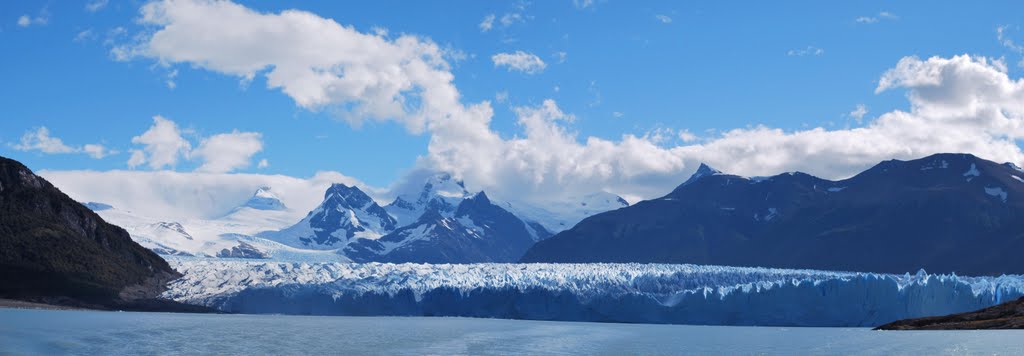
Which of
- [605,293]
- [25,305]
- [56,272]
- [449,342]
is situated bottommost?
[449,342]

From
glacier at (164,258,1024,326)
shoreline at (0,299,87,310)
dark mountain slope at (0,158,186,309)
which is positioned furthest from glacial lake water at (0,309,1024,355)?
dark mountain slope at (0,158,186,309)

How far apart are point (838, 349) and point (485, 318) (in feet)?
271

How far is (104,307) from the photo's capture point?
570 feet

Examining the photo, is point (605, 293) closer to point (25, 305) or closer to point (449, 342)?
point (449, 342)

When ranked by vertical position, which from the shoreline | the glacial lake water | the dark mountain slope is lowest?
the glacial lake water

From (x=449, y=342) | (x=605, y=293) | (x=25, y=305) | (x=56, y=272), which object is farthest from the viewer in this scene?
(x=56, y=272)

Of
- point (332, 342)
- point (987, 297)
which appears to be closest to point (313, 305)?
point (332, 342)

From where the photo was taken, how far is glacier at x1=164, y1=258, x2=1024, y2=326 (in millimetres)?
122375

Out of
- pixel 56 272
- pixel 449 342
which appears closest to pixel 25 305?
pixel 56 272

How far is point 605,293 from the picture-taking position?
137375 mm

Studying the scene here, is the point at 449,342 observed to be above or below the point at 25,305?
below

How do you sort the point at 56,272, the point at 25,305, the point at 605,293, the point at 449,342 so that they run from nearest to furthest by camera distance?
the point at 449,342, the point at 605,293, the point at 25,305, the point at 56,272

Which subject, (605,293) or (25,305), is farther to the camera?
(25,305)

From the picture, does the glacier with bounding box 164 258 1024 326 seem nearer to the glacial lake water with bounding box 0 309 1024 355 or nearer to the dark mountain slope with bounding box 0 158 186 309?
the dark mountain slope with bounding box 0 158 186 309
